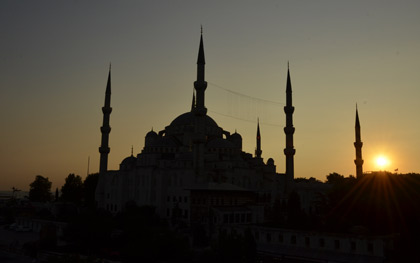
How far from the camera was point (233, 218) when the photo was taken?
30781mm

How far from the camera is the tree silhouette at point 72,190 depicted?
209 ft

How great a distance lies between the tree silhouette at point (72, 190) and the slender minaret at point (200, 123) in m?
32.6

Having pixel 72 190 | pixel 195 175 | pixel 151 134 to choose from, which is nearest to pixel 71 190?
→ pixel 72 190

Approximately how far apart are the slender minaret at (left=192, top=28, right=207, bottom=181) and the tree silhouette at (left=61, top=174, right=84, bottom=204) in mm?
32569

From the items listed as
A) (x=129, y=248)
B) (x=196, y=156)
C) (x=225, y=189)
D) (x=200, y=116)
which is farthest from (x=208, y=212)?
(x=129, y=248)

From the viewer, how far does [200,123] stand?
37500 mm

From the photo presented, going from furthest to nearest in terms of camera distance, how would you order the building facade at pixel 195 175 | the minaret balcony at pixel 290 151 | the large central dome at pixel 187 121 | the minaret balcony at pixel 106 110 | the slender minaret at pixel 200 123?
1. the large central dome at pixel 187 121
2. the minaret balcony at pixel 106 110
3. the minaret balcony at pixel 290 151
4. the slender minaret at pixel 200 123
5. the building facade at pixel 195 175

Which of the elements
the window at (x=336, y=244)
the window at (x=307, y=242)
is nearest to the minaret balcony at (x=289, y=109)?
the window at (x=307, y=242)

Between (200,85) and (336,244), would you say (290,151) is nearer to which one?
(200,85)

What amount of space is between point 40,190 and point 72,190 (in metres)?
10.8

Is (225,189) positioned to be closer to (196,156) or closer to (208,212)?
(208,212)

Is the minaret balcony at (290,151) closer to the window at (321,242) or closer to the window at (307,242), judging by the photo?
the window at (307,242)

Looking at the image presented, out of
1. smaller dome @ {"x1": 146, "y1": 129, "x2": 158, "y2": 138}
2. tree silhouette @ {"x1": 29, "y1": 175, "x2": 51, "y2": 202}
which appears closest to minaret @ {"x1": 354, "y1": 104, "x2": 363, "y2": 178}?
smaller dome @ {"x1": 146, "y1": 129, "x2": 158, "y2": 138}

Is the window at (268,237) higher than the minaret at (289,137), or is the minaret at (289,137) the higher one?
the minaret at (289,137)
